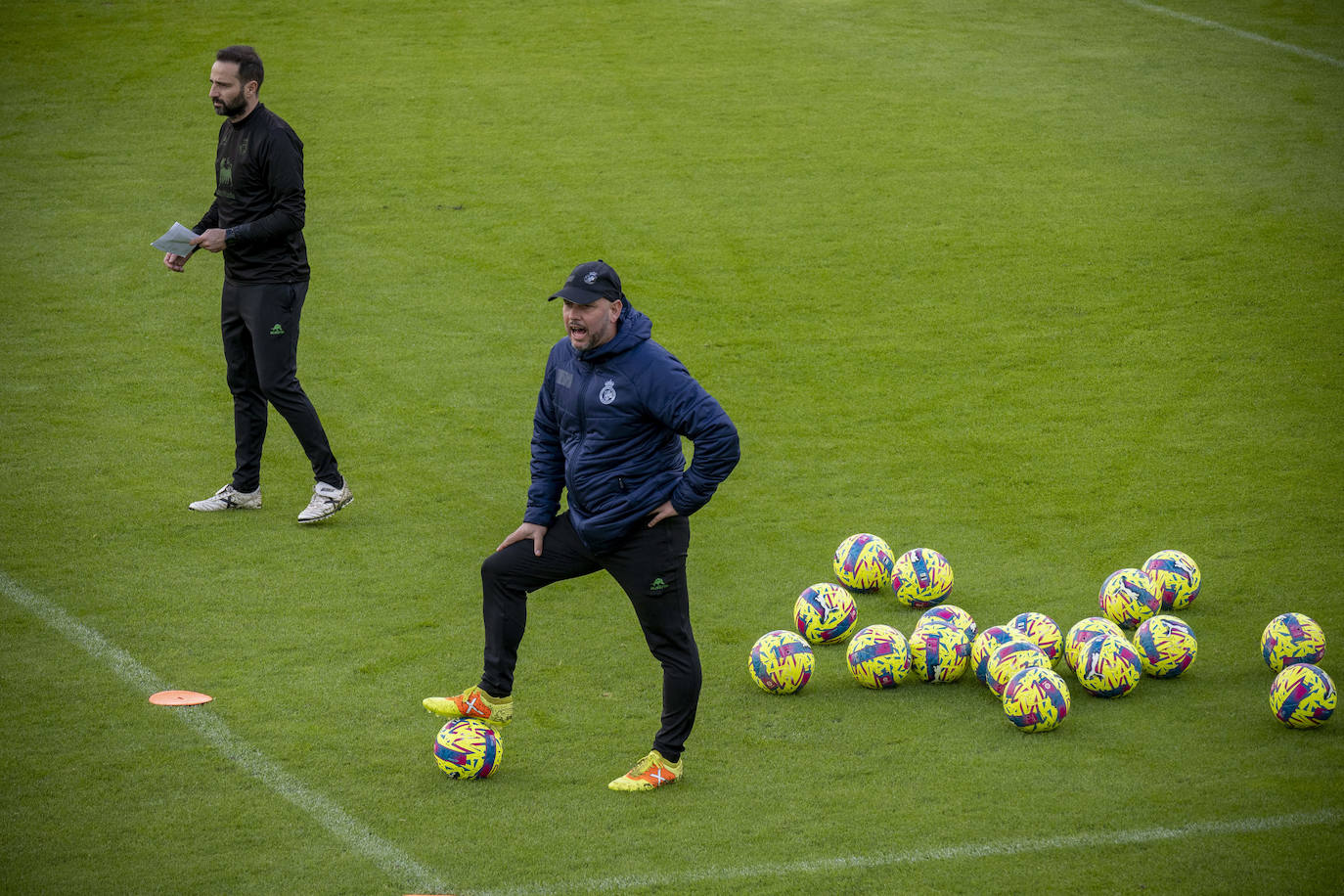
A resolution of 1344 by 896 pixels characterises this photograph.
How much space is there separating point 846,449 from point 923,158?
8.33 m

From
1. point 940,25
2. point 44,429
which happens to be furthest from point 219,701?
point 940,25

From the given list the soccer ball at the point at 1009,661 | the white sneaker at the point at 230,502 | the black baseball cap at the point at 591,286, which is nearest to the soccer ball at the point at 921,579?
the soccer ball at the point at 1009,661

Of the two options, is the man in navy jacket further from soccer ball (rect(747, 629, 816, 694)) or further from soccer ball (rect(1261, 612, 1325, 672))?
soccer ball (rect(1261, 612, 1325, 672))

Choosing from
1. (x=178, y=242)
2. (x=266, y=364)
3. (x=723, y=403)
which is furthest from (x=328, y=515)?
(x=723, y=403)

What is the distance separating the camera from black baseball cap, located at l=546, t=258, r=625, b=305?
266 inches

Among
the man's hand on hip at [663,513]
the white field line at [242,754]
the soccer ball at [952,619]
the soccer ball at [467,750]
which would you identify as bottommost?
the white field line at [242,754]

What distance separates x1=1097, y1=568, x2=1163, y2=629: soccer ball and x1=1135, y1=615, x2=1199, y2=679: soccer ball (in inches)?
29.6

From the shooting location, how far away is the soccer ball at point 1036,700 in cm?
779

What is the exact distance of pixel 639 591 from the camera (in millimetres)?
7066

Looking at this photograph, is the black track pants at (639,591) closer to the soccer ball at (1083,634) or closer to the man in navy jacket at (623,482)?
the man in navy jacket at (623,482)

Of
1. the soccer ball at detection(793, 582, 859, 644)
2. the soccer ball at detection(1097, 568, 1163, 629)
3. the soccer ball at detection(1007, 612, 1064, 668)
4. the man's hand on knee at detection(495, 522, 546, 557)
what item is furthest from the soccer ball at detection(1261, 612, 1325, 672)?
the man's hand on knee at detection(495, 522, 546, 557)

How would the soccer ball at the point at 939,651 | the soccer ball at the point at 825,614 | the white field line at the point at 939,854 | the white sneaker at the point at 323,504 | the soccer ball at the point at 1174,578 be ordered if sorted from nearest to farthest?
the white field line at the point at 939,854, the soccer ball at the point at 939,651, the soccer ball at the point at 825,614, the soccer ball at the point at 1174,578, the white sneaker at the point at 323,504

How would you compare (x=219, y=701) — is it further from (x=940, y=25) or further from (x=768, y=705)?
(x=940, y=25)

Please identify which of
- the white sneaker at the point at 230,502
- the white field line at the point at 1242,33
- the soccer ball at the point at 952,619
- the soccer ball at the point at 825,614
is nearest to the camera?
the soccer ball at the point at 952,619
